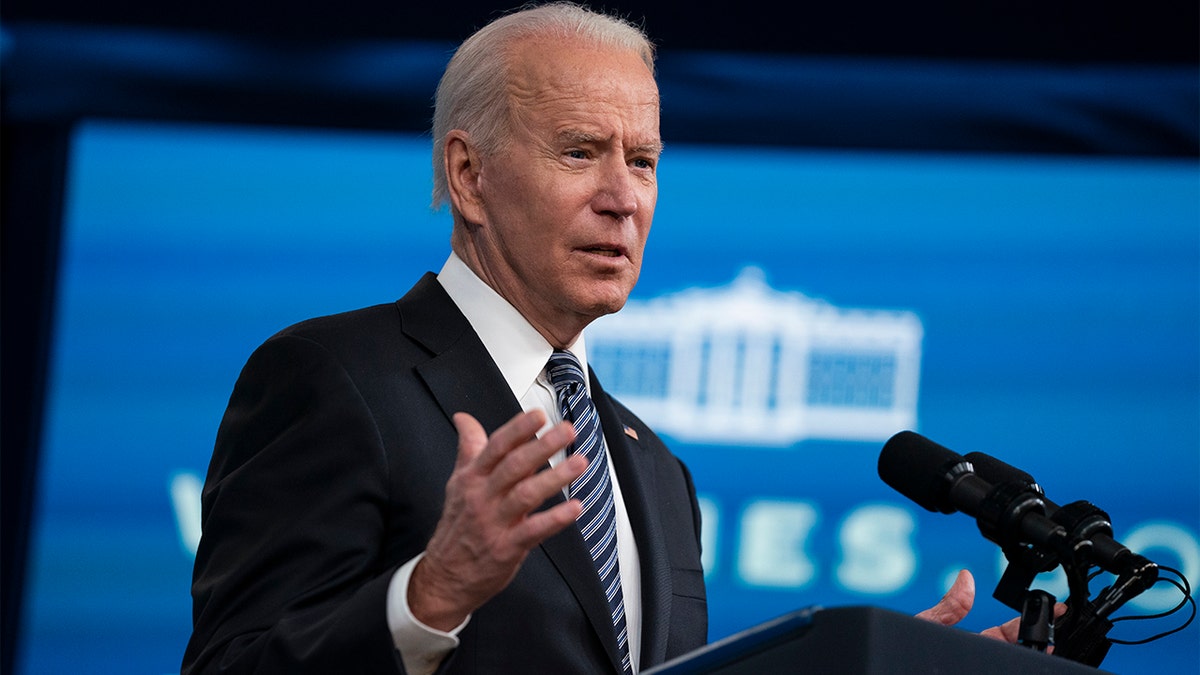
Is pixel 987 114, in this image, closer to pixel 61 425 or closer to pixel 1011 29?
pixel 1011 29

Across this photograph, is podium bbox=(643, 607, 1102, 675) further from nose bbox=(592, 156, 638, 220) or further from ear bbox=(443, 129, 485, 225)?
ear bbox=(443, 129, 485, 225)

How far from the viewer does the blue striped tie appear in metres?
1.84

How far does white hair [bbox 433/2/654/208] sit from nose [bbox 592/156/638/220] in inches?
6.6

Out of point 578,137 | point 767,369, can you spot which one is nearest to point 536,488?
point 578,137

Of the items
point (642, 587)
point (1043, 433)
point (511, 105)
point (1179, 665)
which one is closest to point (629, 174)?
point (511, 105)

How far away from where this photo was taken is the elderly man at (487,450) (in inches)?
56.8

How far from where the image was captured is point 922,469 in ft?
5.08

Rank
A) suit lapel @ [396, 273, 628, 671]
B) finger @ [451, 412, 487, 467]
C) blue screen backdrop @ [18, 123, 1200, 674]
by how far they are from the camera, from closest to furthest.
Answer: finger @ [451, 412, 487, 467]
suit lapel @ [396, 273, 628, 671]
blue screen backdrop @ [18, 123, 1200, 674]

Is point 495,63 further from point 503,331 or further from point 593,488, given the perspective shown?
point 593,488

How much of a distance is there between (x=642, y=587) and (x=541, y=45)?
2.57 ft

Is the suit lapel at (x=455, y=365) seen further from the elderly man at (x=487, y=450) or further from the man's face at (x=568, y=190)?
the man's face at (x=568, y=190)

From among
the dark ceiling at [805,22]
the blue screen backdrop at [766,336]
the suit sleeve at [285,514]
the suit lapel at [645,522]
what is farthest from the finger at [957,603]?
the dark ceiling at [805,22]

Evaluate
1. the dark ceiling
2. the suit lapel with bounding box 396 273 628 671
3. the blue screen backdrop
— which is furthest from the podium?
the dark ceiling

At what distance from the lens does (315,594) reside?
5.25 feet
